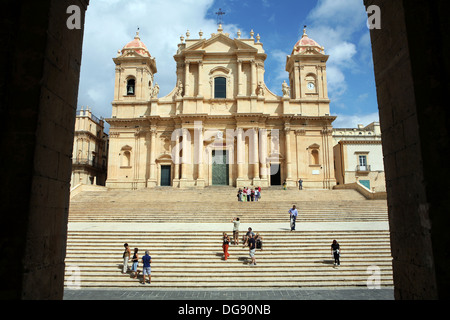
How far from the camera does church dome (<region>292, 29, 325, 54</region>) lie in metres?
34.0

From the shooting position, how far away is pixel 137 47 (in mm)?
34969

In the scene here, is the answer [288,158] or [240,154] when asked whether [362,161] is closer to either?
[288,158]

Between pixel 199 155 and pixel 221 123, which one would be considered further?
pixel 221 123

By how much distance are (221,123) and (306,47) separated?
12784 mm

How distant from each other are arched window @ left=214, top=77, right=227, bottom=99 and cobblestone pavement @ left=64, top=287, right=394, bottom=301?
25.4 m

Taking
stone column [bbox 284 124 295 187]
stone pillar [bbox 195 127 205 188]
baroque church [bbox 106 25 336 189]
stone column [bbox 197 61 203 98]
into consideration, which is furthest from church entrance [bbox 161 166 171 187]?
stone column [bbox 284 124 295 187]

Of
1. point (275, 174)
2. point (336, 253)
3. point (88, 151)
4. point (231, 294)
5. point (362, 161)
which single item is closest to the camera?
point (231, 294)

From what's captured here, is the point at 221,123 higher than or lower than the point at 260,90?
lower

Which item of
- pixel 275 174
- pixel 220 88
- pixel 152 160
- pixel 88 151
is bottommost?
pixel 275 174

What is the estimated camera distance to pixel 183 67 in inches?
1332

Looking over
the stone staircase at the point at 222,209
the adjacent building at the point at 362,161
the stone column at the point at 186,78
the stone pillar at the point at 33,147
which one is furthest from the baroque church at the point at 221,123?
the stone pillar at the point at 33,147

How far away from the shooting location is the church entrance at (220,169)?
1241 inches

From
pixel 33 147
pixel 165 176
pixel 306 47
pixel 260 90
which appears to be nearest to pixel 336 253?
pixel 33 147
